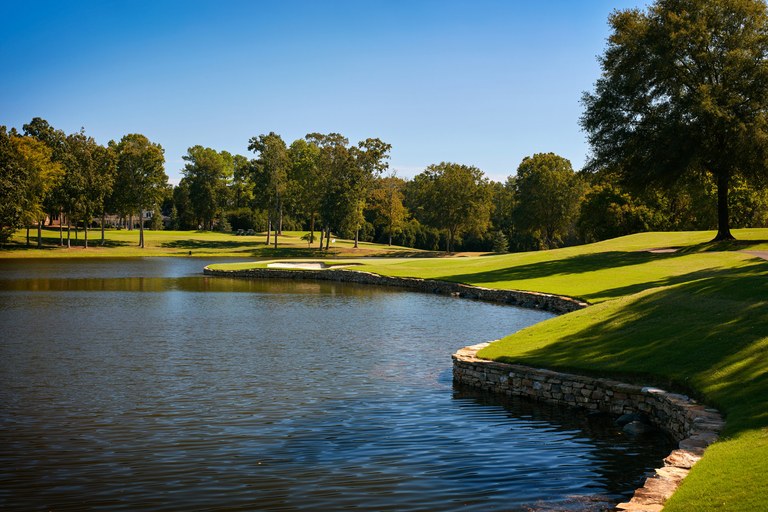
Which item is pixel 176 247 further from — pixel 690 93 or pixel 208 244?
pixel 690 93

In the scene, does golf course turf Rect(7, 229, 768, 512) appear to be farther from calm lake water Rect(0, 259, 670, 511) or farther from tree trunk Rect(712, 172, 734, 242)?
tree trunk Rect(712, 172, 734, 242)

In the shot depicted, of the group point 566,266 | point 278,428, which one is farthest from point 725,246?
point 278,428

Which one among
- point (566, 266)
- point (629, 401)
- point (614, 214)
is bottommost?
point (629, 401)

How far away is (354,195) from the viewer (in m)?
96.8

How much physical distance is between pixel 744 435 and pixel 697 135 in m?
36.5

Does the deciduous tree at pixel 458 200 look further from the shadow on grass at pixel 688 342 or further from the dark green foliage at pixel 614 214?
the shadow on grass at pixel 688 342

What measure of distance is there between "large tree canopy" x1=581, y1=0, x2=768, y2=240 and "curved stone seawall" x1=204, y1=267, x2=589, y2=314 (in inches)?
549

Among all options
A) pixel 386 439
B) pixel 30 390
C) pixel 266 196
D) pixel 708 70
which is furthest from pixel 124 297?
pixel 266 196

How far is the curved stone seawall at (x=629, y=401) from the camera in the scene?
9.79m

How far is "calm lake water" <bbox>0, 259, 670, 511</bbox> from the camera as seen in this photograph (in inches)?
428

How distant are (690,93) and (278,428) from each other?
39078 millimetres

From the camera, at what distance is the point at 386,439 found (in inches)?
546

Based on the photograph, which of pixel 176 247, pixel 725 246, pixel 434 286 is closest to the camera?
pixel 725 246

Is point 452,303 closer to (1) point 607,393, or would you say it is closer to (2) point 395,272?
(2) point 395,272
